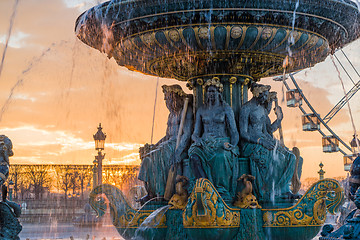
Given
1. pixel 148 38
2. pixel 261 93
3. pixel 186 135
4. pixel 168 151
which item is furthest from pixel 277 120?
pixel 148 38

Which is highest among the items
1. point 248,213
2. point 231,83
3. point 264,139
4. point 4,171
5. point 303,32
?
point 303,32

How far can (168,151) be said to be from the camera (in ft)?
28.4

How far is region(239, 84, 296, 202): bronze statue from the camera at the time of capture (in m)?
8.20

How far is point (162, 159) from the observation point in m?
8.66

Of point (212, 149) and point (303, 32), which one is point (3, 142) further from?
point (303, 32)

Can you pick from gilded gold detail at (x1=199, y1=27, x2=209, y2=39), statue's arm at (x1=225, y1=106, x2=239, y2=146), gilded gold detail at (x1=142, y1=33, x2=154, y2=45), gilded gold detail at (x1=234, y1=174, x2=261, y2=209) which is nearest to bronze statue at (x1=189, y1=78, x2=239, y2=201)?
statue's arm at (x1=225, y1=106, x2=239, y2=146)

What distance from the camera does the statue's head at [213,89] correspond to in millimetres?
8164

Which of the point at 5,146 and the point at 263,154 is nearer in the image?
the point at 5,146

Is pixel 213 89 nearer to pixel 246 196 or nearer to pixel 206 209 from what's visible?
pixel 246 196

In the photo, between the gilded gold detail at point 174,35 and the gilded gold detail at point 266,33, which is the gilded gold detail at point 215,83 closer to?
the gilded gold detail at point 174,35

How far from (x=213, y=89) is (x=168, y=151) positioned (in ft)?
3.91

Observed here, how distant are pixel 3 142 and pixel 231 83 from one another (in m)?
3.47

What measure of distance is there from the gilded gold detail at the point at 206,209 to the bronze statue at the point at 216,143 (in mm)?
422

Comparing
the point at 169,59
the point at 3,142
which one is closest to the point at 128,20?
the point at 169,59
